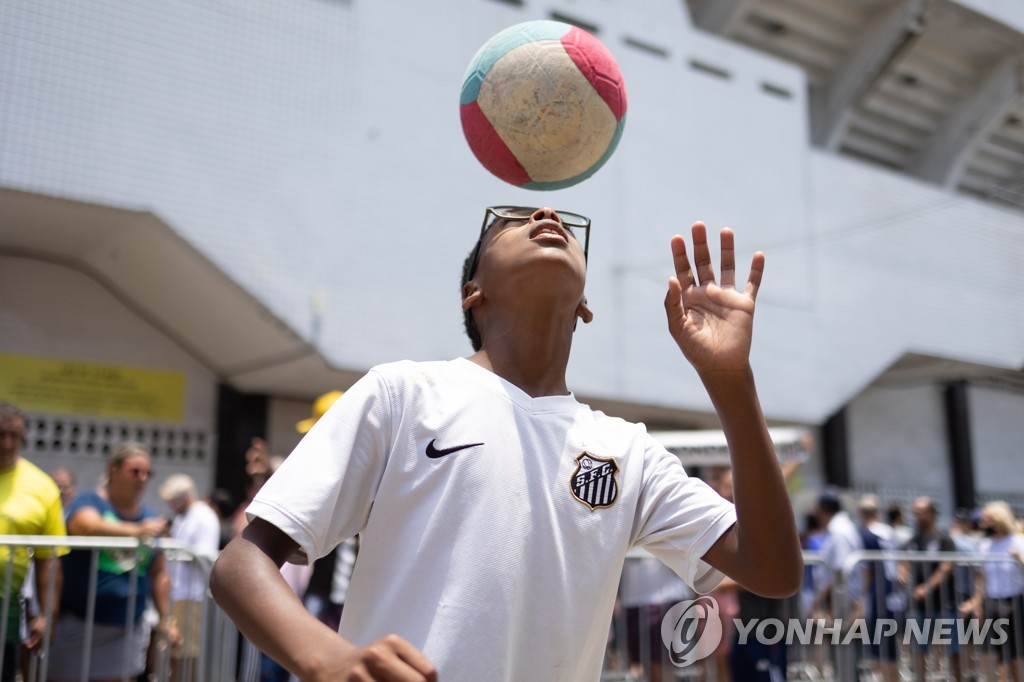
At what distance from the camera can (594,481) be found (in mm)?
2129

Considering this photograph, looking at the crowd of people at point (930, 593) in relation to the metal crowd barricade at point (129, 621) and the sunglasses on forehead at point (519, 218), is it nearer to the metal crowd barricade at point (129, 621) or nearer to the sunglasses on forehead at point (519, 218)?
the metal crowd barricade at point (129, 621)

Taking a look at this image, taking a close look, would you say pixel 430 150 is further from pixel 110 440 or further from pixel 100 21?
pixel 110 440

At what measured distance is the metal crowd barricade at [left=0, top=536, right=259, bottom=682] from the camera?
527 centimetres

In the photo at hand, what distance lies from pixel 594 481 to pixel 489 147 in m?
1.39

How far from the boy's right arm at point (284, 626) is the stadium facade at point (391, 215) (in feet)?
28.5

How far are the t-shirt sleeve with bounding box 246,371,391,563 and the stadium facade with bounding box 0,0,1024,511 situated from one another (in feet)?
28.0

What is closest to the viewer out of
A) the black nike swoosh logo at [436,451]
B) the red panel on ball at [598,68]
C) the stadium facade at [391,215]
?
the black nike swoosh logo at [436,451]

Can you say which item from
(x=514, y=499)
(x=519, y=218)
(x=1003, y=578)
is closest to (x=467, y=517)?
(x=514, y=499)

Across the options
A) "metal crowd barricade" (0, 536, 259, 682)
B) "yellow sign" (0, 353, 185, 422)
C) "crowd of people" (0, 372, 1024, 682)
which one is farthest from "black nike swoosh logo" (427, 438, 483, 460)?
"yellow sign" (0, 353, 185, 422)

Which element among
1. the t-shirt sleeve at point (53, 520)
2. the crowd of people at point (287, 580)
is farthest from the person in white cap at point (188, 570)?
the t-shirt sleeve at point (53, 520)

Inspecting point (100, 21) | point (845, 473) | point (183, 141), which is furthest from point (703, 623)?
point (845, 473)

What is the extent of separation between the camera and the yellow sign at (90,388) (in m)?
10.9

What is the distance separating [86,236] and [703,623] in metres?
8.47

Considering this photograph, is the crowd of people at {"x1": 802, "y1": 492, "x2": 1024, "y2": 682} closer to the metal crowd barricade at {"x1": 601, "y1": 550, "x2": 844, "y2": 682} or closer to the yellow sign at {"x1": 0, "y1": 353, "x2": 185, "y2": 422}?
the metal crowd barricade at {"x1": 601, "y1": 550, "x2": 844, "y2": 682}
